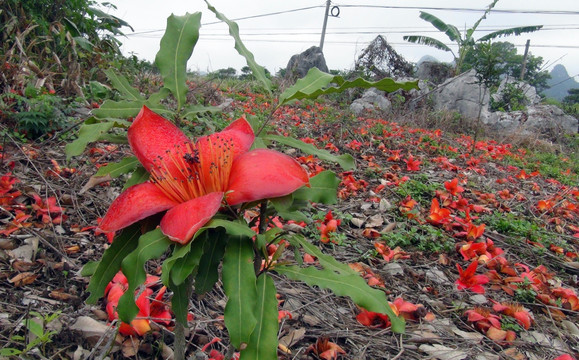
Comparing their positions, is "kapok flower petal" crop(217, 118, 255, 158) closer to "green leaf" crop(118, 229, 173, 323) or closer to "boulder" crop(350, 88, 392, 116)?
"green leaf" crop(118, 229, 173, 323)

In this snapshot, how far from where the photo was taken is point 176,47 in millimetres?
820

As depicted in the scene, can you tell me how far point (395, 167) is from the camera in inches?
148

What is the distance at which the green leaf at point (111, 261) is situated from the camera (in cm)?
71

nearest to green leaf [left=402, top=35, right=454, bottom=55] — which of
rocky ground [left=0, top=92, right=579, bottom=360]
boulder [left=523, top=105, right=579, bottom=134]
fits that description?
boulder [left=523, top=105, right=579, bottom=134]

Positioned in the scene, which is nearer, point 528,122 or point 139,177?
point 139,177

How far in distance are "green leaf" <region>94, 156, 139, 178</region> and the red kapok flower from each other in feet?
0.29

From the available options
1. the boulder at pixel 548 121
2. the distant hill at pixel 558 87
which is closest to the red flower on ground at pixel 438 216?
the boulder at pixel 548 121

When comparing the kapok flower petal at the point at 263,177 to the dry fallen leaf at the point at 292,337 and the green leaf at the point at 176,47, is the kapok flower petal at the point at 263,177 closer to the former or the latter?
the green leaf at the point at 176,47

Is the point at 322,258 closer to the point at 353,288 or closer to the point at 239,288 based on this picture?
the point at 353,288

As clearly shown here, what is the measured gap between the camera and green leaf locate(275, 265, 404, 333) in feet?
2.34

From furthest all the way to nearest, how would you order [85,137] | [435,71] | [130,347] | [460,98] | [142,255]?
1. [435,71]
2. [460,98]
3. [130,347]
4. [85,137]
5. [142,255]

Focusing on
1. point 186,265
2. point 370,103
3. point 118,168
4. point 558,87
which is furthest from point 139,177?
point 558,87

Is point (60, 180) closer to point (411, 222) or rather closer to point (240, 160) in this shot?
point (240, 160)

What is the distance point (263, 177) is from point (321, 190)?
150 millimetres
